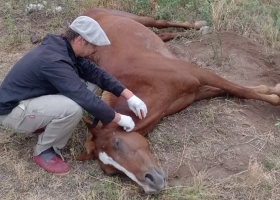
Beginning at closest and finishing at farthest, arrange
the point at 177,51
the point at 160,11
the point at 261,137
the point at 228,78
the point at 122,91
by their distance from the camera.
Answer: the point at 122,91 < the point at 261,137 < the point at 228,78 < the point at 177,51 < the point at 160,11

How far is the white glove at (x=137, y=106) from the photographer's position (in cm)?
512

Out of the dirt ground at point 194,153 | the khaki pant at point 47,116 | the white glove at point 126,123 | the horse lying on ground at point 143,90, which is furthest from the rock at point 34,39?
the white glove at point 126,123

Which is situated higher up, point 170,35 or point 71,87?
point 71,87

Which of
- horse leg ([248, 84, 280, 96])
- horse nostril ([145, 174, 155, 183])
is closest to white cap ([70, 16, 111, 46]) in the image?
horse nostril ([145, 174, 155, 183])

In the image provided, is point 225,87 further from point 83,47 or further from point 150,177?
point 83,47

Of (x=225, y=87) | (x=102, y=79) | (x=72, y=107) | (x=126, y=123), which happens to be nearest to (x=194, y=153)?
(x=126, y=123)

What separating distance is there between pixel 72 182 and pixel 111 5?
12.4 ft

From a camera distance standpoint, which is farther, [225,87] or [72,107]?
[225,87]

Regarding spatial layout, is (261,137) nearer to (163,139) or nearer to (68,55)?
(163,139)

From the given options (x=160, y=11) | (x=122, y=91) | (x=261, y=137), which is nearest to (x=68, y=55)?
(x=122, y=91)

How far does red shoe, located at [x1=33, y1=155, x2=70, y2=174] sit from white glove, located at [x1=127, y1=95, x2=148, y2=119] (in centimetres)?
77

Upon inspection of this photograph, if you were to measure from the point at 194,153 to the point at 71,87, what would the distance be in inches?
53.1

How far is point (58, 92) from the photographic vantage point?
4.96 meters

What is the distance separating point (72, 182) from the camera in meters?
5.05
